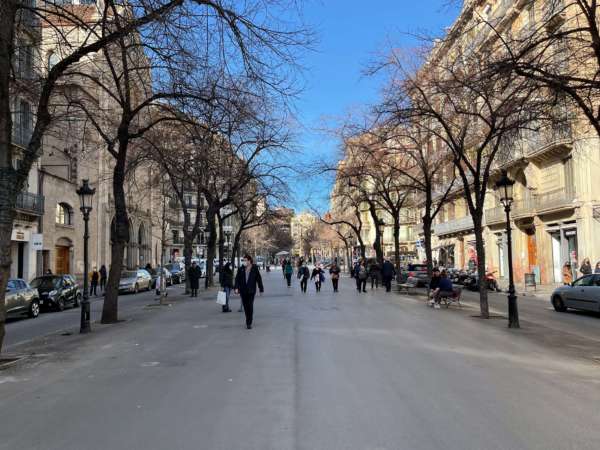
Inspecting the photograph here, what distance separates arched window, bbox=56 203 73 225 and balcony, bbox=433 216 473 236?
3198 centimetres

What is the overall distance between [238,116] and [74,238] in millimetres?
32894

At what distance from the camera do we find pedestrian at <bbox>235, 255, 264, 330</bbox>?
13.3m

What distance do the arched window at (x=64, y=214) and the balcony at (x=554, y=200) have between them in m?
32.6

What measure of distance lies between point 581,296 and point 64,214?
3457 centimetres

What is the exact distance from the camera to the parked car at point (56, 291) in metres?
21.7

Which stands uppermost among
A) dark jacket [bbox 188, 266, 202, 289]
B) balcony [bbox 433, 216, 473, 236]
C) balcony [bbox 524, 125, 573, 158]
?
balcony [bbox 524, 125, 573, 158]

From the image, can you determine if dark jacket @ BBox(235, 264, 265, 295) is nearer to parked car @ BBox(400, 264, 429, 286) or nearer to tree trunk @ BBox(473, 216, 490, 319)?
tree trunk @ BBox(473, 216, 490, 319)

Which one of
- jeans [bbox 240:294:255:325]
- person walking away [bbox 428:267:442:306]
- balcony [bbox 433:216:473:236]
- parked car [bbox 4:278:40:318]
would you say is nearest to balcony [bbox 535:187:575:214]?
balcony [bbox 433:216:473:236]

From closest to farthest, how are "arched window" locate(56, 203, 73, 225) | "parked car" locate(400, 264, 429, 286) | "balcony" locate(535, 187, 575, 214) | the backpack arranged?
the backpack → "balcony" locate(535, 187, 575, 214) → "parked car" locate(400, 264, 429, 286) → "arched window" locate(56, 203, 73, 225)

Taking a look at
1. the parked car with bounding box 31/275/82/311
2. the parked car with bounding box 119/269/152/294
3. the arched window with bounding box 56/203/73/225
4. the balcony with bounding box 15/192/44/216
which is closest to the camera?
the parked car with bounding box 31/275/82/311

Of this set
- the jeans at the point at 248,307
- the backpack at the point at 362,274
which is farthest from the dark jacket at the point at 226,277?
the backpack at the point at 362,274

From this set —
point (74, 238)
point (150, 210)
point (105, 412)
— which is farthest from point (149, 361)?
point (150, 210)

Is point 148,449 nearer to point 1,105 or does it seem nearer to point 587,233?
point 1,105

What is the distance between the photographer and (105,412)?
6016 mm
